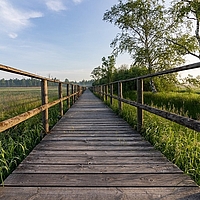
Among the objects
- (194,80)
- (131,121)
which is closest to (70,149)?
(131,121)

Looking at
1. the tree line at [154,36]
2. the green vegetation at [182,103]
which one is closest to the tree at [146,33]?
the tree line at [154,36]

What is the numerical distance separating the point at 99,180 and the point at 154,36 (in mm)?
13211

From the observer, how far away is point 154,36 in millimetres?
13438

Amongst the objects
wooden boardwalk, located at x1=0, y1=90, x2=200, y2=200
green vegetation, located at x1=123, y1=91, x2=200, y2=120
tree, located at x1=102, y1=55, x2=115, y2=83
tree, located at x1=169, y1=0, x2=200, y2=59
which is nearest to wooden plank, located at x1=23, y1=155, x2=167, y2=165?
wooden boardwalk, located at x1=0, y1=90, x2=200, y2=200

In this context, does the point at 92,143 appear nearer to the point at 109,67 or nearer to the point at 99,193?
the point at 99,193

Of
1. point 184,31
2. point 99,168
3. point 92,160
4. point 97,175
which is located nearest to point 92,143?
point 92,160

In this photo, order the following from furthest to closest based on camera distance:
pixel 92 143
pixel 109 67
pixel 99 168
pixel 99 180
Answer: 1. pixel 109 67
2. pixel 92 143
3. pixel 99 168
4. pixel 99 180

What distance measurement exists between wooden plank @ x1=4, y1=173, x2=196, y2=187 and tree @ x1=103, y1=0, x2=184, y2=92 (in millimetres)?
11829

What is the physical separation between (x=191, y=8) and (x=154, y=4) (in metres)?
4.04

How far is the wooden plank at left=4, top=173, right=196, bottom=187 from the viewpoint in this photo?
1691 millimetres

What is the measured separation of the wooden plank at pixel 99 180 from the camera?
5.55 ft

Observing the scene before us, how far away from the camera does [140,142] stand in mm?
2924

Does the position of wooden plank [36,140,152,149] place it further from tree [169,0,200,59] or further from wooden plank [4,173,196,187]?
tree [169,0,200,59]

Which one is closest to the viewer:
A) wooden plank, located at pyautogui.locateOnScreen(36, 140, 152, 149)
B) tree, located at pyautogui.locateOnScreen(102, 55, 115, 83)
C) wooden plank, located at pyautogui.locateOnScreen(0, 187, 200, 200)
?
wooden plank, located at pyautogui.locateOnScreen(0, 187, 200, 200)
